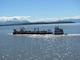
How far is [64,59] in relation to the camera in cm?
4356

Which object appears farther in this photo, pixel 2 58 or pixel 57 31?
pixel 57 31

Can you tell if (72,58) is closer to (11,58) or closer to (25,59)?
(25,59)

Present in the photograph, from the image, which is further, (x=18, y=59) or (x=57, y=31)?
(x=57, y=31)

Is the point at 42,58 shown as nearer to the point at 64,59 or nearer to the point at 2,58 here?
the point at 64,59

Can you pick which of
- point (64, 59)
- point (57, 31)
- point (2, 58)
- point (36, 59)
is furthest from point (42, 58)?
point (57, 31)

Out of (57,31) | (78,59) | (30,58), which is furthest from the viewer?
(57,31)

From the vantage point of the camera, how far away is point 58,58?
4494 cm

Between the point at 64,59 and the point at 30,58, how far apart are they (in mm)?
6617

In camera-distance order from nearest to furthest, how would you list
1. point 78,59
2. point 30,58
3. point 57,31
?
1. point 78,59
2. point 30,58
3. point 57,31

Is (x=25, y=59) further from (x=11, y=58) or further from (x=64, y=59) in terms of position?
(x=64, y=59)

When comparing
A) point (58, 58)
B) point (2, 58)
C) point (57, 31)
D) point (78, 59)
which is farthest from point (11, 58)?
point (57, 31)

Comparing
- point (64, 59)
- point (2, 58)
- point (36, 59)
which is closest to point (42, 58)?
point (36, 59)

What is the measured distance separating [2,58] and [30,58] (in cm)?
549

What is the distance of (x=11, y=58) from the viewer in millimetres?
45781
